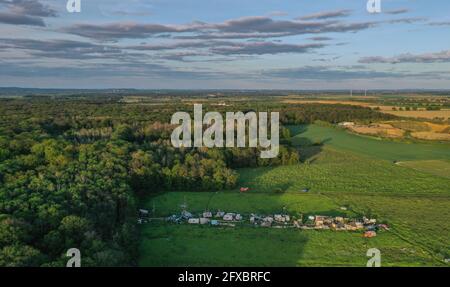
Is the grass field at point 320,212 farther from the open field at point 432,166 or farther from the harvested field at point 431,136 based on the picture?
the harvested field at point 431,136

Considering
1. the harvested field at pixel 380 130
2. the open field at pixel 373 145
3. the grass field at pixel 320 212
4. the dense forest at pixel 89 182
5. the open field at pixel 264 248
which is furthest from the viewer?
the harvested field at pixel 380 130

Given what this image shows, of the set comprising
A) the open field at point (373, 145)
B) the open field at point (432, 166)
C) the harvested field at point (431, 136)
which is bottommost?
the open field at point (432, 166)

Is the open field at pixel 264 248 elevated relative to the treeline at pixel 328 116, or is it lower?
lower

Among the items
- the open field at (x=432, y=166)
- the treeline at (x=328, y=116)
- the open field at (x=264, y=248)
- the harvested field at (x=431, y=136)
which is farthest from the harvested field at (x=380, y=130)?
the open field at (x=264, y=248)

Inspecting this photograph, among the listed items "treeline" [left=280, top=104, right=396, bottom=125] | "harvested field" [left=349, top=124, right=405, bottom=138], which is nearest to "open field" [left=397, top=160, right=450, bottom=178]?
"harvested field" [left=349, top=124, right=405, bottom=138]
